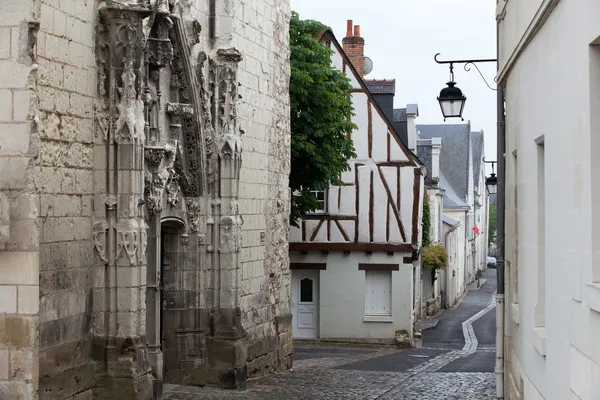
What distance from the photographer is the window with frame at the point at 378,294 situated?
23.4 meters

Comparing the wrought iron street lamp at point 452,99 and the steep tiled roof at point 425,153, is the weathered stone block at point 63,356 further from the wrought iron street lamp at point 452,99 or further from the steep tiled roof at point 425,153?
the steep tiled roof at point 425,153

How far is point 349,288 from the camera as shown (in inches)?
921

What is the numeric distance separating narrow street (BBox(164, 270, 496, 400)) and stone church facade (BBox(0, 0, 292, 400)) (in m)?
0.60

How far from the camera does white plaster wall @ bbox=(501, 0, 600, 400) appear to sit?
5.08 meters

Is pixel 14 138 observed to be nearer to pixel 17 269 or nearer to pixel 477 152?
pixel 17 269

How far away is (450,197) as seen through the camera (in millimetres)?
45000

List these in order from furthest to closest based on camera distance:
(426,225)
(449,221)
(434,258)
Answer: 1. (449,221)
2. (426,225)
3. (434,258)

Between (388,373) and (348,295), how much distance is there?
311 inches

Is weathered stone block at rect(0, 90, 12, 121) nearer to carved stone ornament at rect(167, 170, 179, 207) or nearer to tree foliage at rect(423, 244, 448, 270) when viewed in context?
carved stone ornament at rect(167, 170, 179, 207)

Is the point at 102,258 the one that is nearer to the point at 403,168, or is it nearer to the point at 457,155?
the point at 403,168

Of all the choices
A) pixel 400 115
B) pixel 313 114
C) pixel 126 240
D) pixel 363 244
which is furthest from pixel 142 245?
pixel 400 115

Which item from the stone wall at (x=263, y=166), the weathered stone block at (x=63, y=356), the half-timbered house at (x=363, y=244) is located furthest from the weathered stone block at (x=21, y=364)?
the half-timbered house at (x=363, y=244)

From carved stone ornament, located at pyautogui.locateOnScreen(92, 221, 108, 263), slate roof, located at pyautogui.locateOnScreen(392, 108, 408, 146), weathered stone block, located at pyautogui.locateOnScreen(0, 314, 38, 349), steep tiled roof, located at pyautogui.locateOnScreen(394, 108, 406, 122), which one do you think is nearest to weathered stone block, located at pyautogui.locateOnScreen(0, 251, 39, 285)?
weathered stone block, located at pyautogui.locateOnScreen(0, 314, 38, 349)

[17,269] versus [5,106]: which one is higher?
[5,106]
